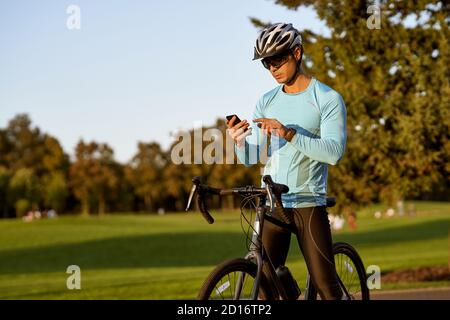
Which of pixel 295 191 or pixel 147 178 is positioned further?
pixel 147 178

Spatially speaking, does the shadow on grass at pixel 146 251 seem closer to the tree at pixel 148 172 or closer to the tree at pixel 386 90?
the tree at pixel 386 90

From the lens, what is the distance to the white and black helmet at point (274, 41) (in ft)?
14.6

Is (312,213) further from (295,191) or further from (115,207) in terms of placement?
(115,207)

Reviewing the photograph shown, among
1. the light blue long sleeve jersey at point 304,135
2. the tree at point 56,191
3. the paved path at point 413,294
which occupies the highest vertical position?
the light blue long sleeve jersey at point 304,135

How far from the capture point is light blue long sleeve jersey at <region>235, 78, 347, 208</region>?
448 centimetres

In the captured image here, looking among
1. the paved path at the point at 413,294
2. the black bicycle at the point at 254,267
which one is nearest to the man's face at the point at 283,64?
the black bicycle at the point at 254,267

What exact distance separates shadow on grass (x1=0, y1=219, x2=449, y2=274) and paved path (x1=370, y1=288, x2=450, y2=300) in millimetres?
20811

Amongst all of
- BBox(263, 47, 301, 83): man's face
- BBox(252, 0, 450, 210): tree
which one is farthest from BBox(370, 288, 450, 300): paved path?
BBox(263, 47, 301, 83): man's face

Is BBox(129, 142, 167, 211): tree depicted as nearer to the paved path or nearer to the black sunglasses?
the paved path

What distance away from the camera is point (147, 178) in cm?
9219

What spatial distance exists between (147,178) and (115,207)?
749 centimetres

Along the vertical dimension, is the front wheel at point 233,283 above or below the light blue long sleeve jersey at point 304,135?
below

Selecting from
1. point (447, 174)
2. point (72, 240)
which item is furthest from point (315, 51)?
point (72, 240)

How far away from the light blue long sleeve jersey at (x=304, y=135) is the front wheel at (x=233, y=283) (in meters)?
0.51
